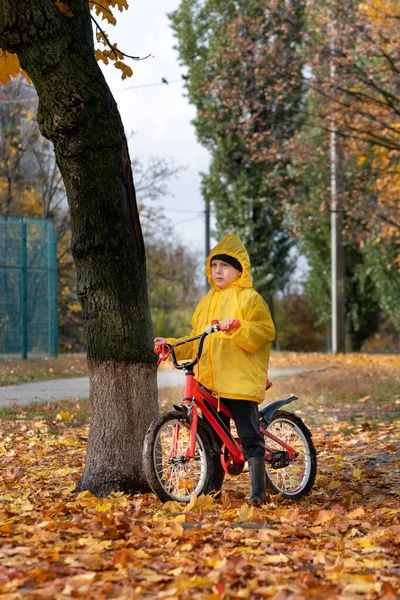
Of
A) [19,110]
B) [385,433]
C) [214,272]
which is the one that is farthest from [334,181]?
[214,272]

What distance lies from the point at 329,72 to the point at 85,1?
14.5 m

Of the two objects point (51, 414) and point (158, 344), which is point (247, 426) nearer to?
point (158, 344)

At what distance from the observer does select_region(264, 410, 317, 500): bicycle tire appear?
602 cm

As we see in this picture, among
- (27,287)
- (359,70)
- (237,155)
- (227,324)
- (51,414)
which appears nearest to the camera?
(227,324)

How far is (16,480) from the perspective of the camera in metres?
6.33

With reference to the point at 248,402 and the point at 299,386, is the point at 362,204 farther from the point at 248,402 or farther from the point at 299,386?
the point at 248,402

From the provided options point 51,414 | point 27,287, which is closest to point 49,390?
point 51,414

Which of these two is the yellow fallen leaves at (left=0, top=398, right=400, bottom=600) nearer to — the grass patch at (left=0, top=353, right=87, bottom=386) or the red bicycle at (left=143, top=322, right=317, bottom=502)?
the red bicycle at (left=143, top=322, right=317, bottom=502)

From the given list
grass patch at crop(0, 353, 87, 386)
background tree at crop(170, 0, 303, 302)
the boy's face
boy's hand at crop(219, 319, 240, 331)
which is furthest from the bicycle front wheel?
background tree at crop(170, 0, 303, 302)

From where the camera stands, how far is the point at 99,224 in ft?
18.5

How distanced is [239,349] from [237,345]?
31mm

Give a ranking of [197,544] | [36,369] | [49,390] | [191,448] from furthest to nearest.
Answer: [36,369] → [49,390] → [191,448] → [197,544]

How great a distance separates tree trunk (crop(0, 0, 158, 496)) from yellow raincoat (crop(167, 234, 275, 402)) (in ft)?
1.50

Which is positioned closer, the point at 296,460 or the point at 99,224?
the point at 99,224
